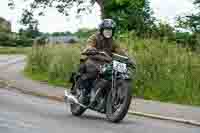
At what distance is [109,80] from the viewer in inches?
504

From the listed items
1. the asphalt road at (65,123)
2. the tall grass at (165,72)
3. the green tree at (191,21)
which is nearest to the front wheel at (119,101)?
the asphalt road at (65,123)

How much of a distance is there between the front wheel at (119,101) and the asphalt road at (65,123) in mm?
158

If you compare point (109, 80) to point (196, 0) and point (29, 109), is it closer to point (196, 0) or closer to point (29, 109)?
point (29, 109)

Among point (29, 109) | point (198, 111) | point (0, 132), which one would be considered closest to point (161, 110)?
point (198, 111)

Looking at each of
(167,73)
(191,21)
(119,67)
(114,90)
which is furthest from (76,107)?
(191,21)

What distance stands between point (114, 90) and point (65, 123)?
104 centimetres

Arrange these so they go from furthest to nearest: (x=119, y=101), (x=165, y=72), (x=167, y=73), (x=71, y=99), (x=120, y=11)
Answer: (x=120, y=11) < (x=165, y=72) < (x=167, y=73) < (x=71, y=99) < (x=119, y=101)

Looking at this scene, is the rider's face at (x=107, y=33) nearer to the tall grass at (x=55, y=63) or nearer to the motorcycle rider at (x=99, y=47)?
the motorcycle rider at (x=99, y=47)

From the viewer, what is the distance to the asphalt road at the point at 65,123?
37.3ft

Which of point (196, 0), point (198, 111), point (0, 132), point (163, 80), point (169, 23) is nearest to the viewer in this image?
point (0, 132)

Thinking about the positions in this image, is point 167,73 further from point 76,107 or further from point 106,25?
point 106,25

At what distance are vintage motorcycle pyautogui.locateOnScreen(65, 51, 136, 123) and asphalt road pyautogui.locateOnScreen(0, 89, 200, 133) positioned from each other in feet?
0.73

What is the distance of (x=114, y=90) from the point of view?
41.5 ft

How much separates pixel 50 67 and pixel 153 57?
6517 millimetres
